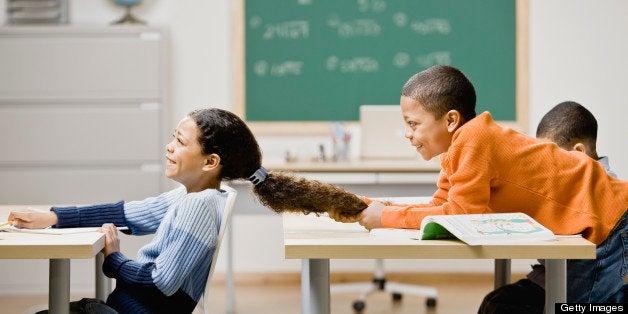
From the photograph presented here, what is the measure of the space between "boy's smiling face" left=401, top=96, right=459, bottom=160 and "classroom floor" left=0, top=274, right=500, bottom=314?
2.39 metres

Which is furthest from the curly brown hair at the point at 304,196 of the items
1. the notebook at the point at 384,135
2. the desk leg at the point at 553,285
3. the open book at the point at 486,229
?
the notebook at the point at 384,135

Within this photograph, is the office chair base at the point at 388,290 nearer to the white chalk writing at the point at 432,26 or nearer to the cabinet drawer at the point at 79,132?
the cabinet drawer at the point at 79,132

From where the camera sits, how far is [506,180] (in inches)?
70.2

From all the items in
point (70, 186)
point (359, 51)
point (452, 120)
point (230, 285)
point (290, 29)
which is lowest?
point (230, 285)

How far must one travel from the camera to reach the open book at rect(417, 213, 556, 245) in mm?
1550

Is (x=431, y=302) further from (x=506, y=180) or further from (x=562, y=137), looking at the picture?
(x=506, y=180)

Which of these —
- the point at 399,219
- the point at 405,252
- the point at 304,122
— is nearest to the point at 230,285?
the point at 304,122

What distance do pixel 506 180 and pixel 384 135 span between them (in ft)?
8.46

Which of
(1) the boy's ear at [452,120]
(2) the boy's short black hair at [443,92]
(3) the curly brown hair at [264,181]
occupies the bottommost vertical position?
(3) the curly brown hair at [264,181]

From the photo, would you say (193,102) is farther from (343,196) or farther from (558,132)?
(343,196)

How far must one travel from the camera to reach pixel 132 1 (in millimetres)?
4789

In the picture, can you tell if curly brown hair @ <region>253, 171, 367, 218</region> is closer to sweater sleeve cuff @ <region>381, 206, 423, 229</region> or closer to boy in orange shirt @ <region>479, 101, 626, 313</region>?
sweater sleeve cuff @ <region>381, 206, 423, 229</region>

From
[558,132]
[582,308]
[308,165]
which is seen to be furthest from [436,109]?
[308,165]

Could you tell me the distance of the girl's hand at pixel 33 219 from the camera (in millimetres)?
1955
